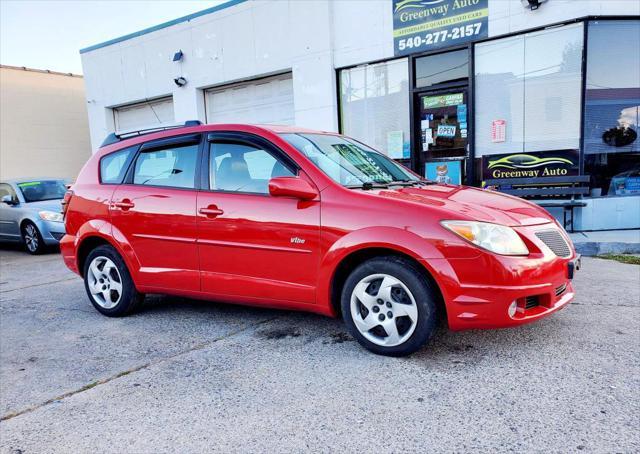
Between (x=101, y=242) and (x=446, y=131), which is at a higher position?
(x=446, y=131)

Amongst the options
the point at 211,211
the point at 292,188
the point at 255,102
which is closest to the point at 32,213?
the point at 255,102

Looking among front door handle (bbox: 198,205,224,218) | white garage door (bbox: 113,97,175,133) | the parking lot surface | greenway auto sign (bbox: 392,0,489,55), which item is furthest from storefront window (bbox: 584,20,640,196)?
white garage door (bbox: 113,97,175,133)

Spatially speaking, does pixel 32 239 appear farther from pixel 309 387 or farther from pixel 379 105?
pixel 309 387

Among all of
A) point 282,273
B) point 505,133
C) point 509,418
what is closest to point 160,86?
point 505,133

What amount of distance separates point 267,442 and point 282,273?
145 cm

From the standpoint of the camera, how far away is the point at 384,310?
3.31 metres

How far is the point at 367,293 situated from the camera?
3.37 meters

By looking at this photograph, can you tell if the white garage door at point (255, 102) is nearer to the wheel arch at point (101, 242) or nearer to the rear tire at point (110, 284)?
the wheel arch at point (101, 242)

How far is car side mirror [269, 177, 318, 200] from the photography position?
3.44 m

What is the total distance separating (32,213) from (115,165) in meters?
6.06

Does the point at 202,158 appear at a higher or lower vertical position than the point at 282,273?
higher

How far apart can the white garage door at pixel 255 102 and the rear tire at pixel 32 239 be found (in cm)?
504

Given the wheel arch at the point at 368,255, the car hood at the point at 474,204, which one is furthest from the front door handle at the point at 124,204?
the car hood at the point at 474,204

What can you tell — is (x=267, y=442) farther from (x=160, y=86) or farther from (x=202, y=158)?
(x=160, y=86)
